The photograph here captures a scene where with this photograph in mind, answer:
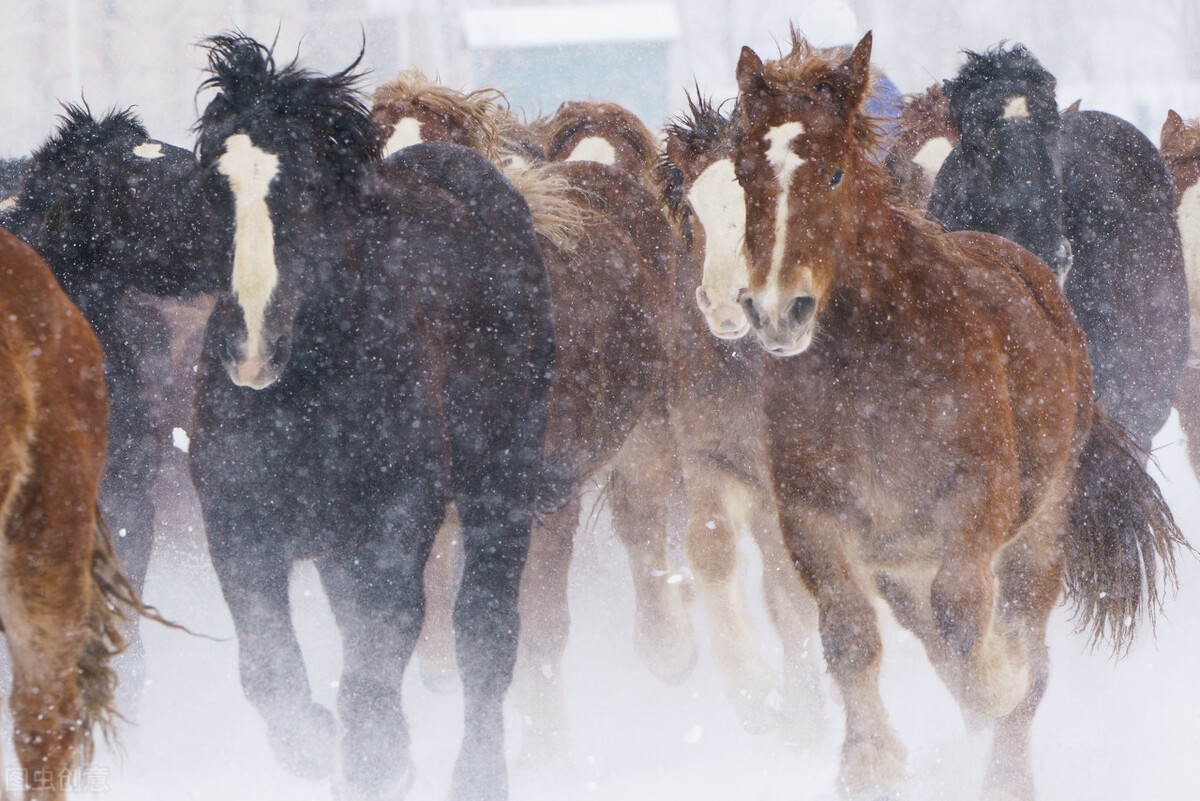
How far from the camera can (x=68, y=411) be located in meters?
2.30

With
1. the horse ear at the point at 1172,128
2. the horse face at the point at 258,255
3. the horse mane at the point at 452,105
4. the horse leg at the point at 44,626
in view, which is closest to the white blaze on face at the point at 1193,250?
the horse ear at the point at 1172,128

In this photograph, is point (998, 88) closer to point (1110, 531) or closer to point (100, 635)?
point (1110, 531)

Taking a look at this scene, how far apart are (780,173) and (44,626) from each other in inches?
74.3

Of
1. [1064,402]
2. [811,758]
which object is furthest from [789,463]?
[811,758]

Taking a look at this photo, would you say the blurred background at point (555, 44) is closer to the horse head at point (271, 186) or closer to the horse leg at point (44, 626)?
the horse head at point (271, 186)

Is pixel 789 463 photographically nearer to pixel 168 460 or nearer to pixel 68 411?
pixel 68 411

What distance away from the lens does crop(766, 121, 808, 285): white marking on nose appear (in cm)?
292

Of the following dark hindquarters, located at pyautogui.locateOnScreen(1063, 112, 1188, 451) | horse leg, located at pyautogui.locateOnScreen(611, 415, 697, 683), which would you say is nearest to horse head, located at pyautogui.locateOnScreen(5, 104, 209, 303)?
horse leg, located at pyautogui.locateOnScreen(611, 415, 697, 683)

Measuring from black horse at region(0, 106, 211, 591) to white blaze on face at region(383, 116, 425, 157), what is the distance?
893 millimetres

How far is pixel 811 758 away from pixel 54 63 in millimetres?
14941

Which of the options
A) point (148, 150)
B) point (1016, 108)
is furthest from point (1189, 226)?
point (148, 150)

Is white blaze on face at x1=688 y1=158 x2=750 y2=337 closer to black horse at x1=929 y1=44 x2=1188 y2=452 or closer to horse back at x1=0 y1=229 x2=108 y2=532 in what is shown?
black horse at x1=929 y1=44 x2=1188 y2=452

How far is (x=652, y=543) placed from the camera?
491cm

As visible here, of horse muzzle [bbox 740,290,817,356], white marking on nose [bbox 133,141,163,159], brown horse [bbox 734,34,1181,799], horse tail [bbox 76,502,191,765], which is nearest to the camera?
horse tail [bbox 76,502,191,765]
